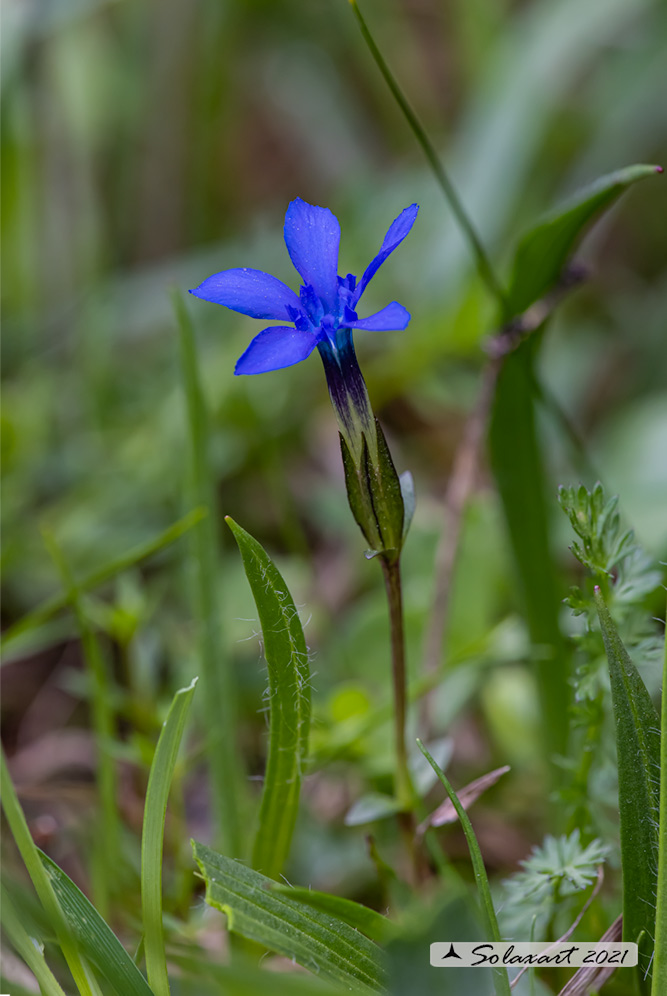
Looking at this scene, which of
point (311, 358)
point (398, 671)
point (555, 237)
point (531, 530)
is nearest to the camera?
point (398, 671)

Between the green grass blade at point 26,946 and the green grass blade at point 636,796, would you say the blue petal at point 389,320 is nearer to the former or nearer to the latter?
the green grass blade at point 636,796

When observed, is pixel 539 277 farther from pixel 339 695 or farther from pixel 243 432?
pixel 243 432

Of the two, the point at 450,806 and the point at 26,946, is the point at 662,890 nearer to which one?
the point at 450,806

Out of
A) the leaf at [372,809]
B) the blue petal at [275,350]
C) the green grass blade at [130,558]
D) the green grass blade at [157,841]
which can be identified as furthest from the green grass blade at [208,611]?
the blue petal at [275,350]

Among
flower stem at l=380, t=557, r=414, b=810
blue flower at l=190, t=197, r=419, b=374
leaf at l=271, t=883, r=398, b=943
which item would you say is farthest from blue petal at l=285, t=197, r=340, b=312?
leaf at l=271, t=883, r=398, b=943

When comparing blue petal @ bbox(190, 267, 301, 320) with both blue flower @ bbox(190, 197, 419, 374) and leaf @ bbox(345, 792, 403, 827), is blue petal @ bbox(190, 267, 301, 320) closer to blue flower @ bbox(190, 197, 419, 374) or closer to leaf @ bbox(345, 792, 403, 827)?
blue flower @ bbox(190, 197, 419, 374)

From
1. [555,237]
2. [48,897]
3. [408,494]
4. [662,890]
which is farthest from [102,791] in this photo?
[555,237]

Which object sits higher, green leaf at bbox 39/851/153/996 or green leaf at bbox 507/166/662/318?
green leaf at bbox 507/166/662/318
